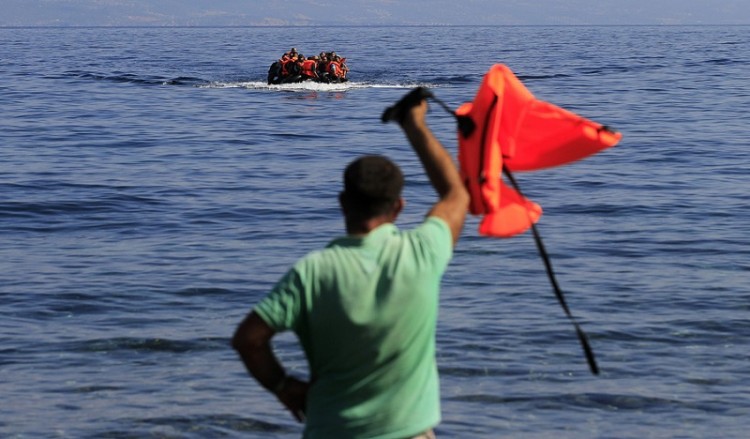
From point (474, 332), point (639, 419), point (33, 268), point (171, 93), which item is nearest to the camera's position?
point (639, 419)

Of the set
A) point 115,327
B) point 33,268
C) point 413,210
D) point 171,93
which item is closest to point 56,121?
point 171,93

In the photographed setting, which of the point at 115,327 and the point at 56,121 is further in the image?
the point at 56,121

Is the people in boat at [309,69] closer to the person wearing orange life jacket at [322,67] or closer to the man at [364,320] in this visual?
the person wearing orange life jacket at [322,67]

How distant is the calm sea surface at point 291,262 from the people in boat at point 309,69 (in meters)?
9.89

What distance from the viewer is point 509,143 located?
5.04 meters

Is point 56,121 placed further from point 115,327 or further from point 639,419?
point 639,419

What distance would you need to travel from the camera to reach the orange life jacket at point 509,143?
4.83 meters

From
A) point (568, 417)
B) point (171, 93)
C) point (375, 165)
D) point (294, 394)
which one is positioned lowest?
point (171, 93)

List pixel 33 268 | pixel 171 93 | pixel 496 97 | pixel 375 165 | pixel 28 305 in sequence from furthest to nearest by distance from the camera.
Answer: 1. pixel 171 93
2. pixel 33 268
3. pixel 28 305
4. pixel 496 97
5. pixel 375 165

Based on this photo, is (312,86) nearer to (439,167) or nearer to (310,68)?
(310,68)

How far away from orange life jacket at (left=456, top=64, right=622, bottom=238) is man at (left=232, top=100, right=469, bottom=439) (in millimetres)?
329

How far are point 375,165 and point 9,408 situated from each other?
5.58m

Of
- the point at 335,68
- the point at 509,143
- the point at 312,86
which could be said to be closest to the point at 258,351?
the point at 509,143

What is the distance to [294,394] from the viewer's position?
4535 millimetres
